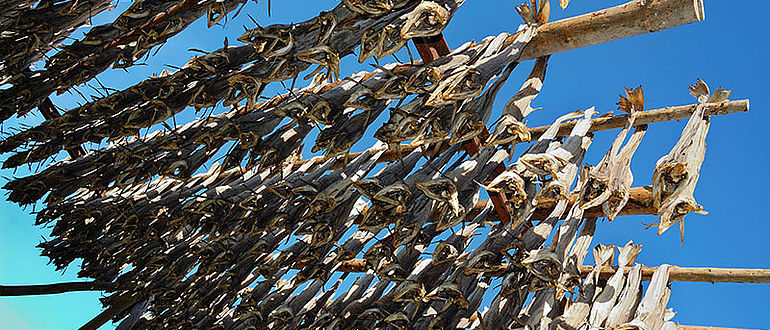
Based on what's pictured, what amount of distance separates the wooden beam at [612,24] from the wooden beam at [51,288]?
2831mm

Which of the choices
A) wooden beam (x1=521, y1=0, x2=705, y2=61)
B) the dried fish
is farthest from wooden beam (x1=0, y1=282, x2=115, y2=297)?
the dried fish

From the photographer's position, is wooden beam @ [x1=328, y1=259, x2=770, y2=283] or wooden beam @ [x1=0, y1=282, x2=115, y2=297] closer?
wooden beam @ [x1=328, y1=259, x2=770, y2=283]

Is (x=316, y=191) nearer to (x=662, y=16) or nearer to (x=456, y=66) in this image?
(x=456, y=66)

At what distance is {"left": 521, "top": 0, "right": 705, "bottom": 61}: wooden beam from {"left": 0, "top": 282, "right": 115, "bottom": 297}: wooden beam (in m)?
2.83

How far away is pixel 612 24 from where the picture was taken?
1643mm

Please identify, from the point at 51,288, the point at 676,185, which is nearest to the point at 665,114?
the point at 676,185

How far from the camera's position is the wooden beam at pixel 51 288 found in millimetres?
3072

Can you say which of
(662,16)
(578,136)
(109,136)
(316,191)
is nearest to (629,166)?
(578,136)

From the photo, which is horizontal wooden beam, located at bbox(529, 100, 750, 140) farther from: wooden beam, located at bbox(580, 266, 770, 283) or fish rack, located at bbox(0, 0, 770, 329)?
wooden beam, located at bbox(580, 266, 770, 283)

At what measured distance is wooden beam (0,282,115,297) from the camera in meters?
3.07

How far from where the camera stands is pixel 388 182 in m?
2.10

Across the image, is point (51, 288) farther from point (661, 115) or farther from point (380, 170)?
point (661, 115)

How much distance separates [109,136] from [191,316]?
1.15 m

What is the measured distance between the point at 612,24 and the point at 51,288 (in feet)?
11.1
